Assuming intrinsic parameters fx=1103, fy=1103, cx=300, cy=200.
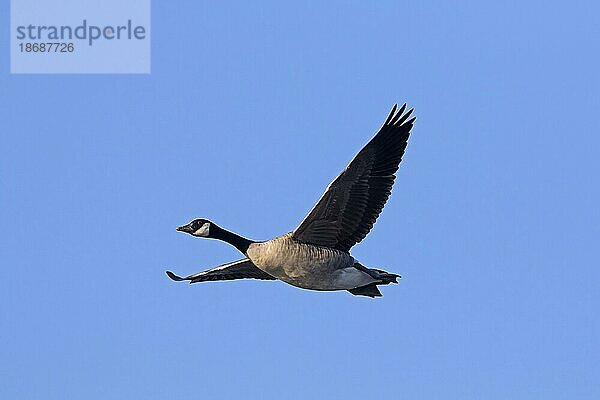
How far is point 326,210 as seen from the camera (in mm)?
19125

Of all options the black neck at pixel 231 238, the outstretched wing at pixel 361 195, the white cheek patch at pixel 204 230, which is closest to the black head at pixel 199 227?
the white cheek patch at pixel 204 230

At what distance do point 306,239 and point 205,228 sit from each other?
2.11 meters

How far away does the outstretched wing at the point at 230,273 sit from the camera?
21.2 meters

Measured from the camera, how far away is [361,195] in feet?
63.5

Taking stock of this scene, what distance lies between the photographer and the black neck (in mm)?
19641

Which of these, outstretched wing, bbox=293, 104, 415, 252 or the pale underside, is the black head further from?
outstretched wing, bbox=293, 104, 415, 252

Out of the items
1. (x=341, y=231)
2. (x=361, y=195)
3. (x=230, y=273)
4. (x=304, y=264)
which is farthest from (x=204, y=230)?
(x=361, y=195)

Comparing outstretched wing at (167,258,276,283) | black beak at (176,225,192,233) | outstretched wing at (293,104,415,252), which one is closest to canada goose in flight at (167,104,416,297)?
outstretched wing at (293,104,415,252)

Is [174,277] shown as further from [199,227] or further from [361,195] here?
[361,195]

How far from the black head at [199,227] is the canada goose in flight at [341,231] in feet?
0.72

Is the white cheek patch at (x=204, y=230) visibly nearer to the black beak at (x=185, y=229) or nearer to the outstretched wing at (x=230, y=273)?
the black beak at (x=185, y=229)

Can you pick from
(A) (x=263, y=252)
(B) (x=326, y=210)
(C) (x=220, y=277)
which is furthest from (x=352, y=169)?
(C) (x=220, y=277)

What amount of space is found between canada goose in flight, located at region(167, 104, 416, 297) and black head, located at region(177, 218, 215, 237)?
22 centimetres

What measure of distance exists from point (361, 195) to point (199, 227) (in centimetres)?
318
